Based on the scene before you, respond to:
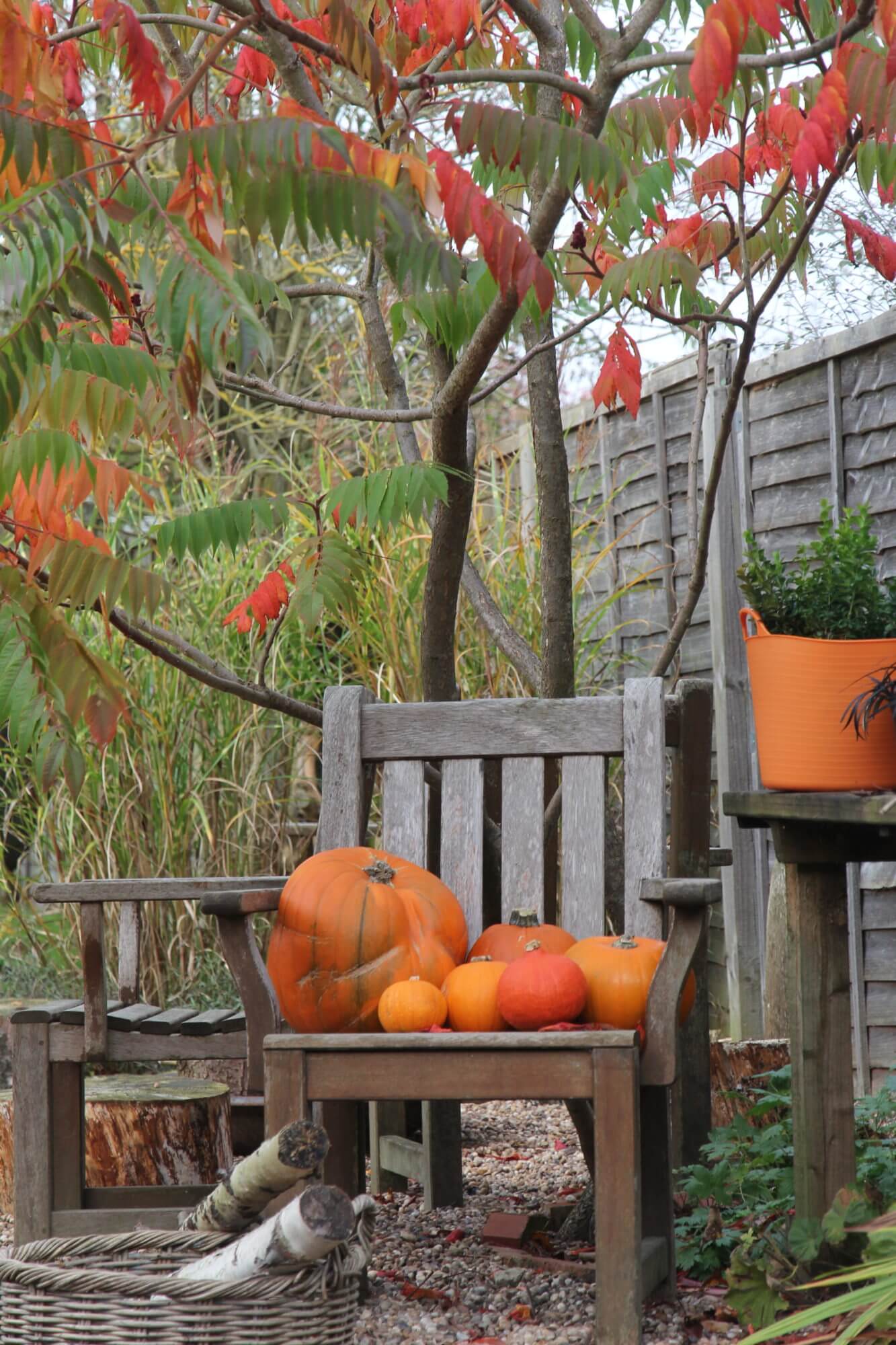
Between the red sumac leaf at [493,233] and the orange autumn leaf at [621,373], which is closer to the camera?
the red sumac leaf at [493,233]

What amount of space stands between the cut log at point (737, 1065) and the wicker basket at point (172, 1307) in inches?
74.6

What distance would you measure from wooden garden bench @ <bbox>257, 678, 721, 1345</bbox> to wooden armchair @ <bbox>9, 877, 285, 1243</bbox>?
1.07 ft

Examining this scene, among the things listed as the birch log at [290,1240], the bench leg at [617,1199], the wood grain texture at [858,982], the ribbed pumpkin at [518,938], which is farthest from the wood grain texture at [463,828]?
the wood grain texture at [858,982]

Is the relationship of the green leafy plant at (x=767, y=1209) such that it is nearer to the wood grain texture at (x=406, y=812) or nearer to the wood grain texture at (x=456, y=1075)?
the wood grain texture at (x=456, y=1075)

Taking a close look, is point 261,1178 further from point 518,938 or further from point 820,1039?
point 820,1039

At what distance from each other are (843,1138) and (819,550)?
106 centimetres

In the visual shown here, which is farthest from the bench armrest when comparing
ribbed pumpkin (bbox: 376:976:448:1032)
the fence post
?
the fence post

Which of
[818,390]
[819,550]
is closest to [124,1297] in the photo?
[819,550]

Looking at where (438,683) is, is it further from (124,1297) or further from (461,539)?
(124,1297)

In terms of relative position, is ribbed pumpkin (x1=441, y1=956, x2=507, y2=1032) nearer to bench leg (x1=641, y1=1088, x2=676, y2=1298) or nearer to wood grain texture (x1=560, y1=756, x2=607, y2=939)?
bench leg (x1=641, y1=1088, x2=676, y2=1298)

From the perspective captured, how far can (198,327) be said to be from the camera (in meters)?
1.97

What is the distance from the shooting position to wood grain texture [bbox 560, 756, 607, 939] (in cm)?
316

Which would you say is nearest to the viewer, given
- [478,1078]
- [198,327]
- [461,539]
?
[198,327]

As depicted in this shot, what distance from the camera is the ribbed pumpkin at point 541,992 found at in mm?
2580
